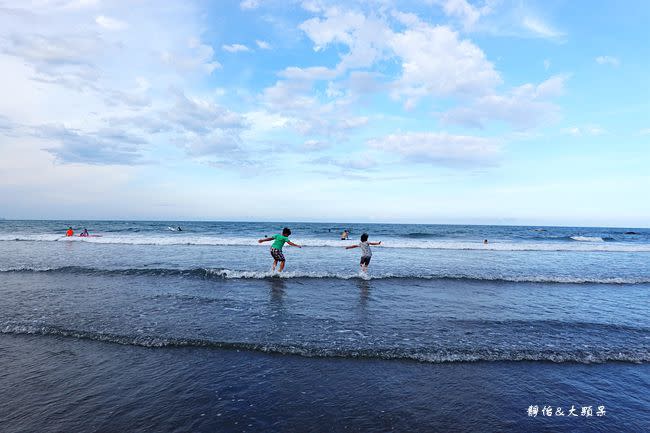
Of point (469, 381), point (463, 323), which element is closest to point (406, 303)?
point (463, 323)

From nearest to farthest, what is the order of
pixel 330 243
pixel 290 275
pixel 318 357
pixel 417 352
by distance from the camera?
1. pixel 318 357
2. pixel 417 352
3. pixel 290 275
4. pixel 330 243

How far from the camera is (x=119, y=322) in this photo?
8.06 metres

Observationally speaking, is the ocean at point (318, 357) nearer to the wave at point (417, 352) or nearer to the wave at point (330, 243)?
the wave at point (417, 352)

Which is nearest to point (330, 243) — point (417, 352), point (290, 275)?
point (290, 275)

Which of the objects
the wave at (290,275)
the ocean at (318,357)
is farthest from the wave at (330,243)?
the ocean at (318,357)

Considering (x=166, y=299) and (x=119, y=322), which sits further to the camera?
(x=166, y=299)

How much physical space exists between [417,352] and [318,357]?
195cm

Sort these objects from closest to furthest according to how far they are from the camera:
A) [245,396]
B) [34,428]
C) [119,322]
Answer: [34,428], [245,396], [119,322]

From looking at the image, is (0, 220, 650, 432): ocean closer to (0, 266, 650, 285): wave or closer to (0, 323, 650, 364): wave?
(0, 323, 650, 364): wave

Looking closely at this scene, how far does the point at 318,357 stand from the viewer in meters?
6.31

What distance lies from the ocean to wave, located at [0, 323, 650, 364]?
1.5 inches

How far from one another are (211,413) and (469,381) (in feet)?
13.4

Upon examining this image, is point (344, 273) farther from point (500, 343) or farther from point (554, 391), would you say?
point (554, 391)

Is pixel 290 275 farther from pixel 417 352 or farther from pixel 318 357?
pixel 417 352
